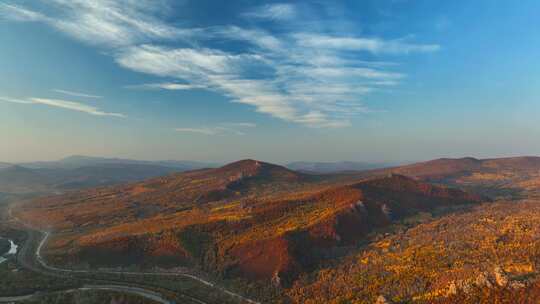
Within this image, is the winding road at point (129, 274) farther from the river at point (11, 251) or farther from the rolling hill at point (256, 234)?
the rolling hill at point (256, 234)

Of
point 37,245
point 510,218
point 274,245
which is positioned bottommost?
point 37,245

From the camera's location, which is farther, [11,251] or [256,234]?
A: [11,251]

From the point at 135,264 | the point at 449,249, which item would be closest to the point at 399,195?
the point at 449,249

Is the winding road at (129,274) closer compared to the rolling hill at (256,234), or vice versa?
the winding road at (129,274)

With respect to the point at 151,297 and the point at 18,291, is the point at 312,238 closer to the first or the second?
the point at 151,297

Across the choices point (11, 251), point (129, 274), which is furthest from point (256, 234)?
point (11, 251)

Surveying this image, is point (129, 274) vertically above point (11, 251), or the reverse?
point (129, 274)

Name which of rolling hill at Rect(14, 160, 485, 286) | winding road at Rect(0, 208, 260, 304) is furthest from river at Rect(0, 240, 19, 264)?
rolling hill at Rect(14, 160, 485, 286)

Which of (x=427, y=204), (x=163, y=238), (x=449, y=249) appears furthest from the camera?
(x=427, y=204)

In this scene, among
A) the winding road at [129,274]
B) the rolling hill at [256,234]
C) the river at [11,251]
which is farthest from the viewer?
the river at [11,251]

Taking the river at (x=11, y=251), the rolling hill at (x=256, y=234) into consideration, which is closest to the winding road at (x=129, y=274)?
the river at (x=11, y=251)

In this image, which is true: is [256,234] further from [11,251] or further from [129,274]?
[11,251]
